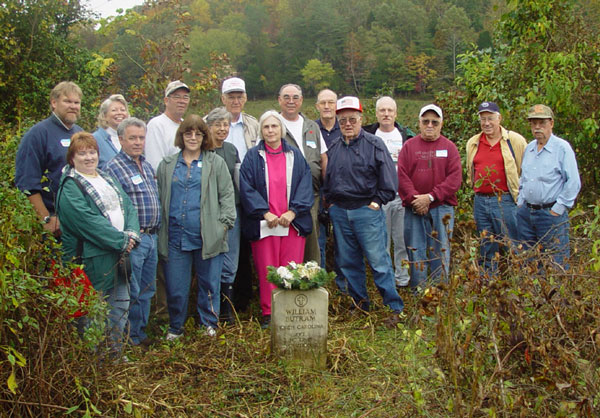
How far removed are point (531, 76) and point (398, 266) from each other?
11.5 feet

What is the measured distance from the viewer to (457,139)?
921 centimetres

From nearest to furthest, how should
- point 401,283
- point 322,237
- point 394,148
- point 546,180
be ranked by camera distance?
point 546,180
point 322,237
point 394,148
point 401,283

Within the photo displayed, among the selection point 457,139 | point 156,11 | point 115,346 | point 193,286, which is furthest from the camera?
point 156,11

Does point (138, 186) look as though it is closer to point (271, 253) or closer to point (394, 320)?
point (271, 253)

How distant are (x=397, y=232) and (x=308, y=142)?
1629mm

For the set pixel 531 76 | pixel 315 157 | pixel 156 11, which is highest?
pixel 156 11

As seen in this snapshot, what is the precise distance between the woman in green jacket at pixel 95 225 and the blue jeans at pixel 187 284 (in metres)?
0.79

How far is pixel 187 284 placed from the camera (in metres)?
6.03

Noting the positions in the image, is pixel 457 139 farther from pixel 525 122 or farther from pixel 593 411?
pixel 593 411

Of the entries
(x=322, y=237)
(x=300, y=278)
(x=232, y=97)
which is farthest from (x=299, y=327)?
(x=232, y=97)

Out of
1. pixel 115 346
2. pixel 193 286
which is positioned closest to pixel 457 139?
pixel 193 286

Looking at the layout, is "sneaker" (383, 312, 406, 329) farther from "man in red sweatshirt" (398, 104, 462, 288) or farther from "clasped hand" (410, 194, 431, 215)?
"clasped hand" (410, 194, 431, 215)

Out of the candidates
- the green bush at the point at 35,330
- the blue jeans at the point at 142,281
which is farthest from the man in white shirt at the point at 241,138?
the green bush at the point at 35,330

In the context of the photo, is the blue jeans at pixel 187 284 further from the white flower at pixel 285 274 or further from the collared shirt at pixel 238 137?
the collared shirt at pixel 238 137
